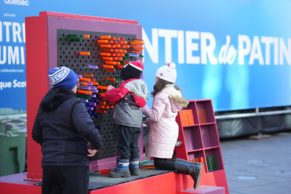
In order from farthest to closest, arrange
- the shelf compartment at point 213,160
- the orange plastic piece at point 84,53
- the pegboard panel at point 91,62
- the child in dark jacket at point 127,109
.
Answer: the shelf compartment at point 213,160 → the child in dark jacket at point 127,109 → the orange plastic piece at point 84,53 → the pegboard panel at point 91,62

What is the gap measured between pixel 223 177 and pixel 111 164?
1656 mm

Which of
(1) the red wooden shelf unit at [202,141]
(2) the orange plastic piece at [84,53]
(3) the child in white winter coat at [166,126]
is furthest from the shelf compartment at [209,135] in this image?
(2) the orange plastic piece at [84,53]

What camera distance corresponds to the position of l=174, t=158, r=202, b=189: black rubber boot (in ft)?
20.5

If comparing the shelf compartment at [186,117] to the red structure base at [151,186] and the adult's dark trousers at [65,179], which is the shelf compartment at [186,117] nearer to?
the red structure base at [151,186]

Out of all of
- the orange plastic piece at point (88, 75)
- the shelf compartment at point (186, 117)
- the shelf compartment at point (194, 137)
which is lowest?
the shelf compartment at point (194, 137)

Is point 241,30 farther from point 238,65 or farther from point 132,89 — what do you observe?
point 132,89

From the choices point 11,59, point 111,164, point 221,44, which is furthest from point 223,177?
point 221,44

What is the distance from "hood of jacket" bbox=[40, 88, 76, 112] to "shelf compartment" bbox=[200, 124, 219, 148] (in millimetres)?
2788

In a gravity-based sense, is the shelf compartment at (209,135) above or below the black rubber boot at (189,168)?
above

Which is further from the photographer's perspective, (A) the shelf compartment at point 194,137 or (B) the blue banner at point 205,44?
(B) the blue banner at point 205,44

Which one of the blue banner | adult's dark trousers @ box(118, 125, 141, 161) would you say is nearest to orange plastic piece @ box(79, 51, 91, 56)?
adult's dark trousers @ box(118, 125, 141, 161)

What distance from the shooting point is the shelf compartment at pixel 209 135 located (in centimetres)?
727

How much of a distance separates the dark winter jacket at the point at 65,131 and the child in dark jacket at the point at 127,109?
0.97 metres

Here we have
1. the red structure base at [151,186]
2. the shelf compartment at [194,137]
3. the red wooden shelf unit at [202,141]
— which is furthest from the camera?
the shelf compartment at [194,137]
